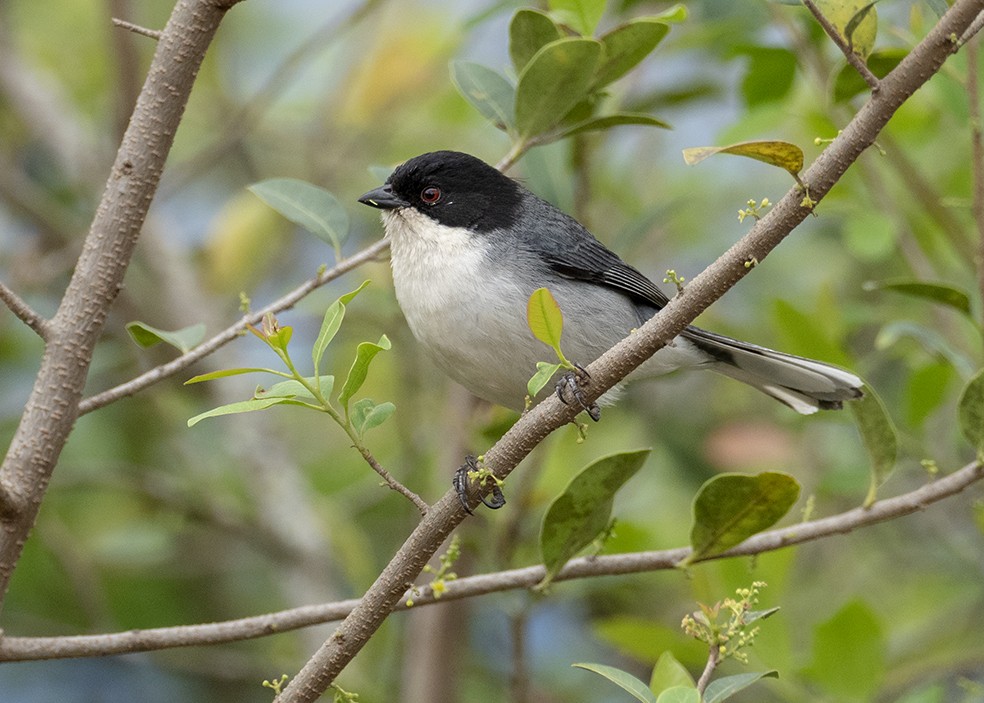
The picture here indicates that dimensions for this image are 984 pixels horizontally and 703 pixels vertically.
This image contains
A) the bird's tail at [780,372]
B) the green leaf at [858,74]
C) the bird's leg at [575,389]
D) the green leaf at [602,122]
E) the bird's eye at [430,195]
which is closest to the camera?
the bird's leg at [575,389]

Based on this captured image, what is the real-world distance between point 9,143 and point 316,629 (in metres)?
3.11

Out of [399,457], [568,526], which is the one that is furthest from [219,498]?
[568,526]

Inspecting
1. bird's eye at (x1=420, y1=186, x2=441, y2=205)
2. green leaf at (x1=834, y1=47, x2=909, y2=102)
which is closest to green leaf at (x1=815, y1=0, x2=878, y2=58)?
green leaf at (x1=834, y1=47, x2=909, y2=102)

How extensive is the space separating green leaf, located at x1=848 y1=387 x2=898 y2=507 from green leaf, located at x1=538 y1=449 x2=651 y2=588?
0.63 metres

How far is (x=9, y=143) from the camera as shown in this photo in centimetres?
591

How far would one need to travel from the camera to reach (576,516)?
2604 mm

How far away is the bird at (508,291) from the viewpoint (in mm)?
3393

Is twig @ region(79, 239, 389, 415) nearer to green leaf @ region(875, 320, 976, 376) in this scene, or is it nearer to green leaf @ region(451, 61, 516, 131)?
green leaf @ region(451, 61, 516, 131)

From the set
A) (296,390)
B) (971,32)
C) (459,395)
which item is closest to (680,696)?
(296,390)

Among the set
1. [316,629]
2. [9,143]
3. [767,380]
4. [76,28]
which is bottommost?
[316,629]

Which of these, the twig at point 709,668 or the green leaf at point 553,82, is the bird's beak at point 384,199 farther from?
the twig at point 709,668

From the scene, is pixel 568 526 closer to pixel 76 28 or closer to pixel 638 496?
pixel 638 496

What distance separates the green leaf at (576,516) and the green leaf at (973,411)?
0.74 metres

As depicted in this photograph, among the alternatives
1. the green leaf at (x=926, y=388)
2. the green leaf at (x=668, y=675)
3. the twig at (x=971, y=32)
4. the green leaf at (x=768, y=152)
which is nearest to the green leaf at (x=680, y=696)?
the green leaf at (x=668, y=675)
